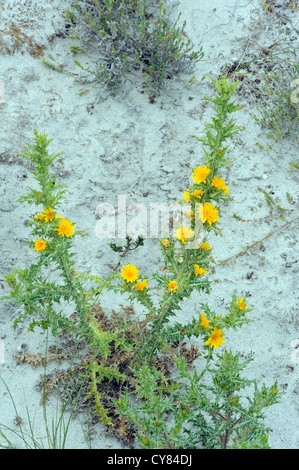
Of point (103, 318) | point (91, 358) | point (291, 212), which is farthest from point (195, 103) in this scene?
point (91, 358)

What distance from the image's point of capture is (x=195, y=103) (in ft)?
13.6

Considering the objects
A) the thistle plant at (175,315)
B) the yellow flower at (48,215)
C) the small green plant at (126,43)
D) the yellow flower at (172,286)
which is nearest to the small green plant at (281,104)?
the small green plant at (126,43)

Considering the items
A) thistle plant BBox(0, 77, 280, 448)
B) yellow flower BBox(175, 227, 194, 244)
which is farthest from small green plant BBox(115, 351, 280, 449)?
yellow flower BBox(175, 227, 194, 244)

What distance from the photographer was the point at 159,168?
12.7 ft

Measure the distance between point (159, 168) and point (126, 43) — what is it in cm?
127

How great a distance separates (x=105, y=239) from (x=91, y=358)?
99 cm

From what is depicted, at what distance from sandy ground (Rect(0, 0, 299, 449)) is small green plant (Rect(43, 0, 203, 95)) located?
0.14m

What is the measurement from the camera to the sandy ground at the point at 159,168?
10.3ft

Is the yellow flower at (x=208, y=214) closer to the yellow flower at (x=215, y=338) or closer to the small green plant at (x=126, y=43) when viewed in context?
the yellow flower at (x=215, y=338)
